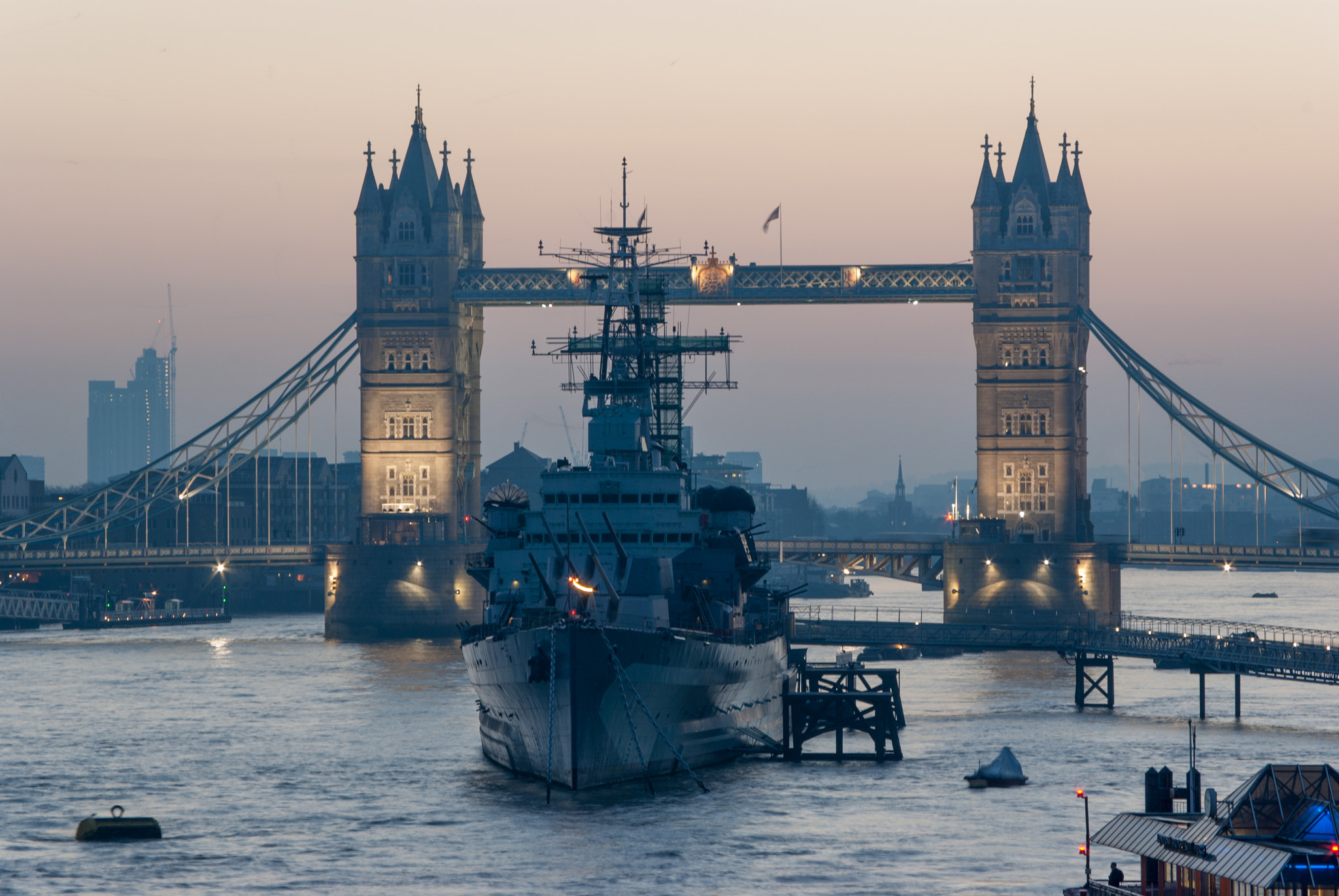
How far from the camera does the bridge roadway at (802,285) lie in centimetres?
11862

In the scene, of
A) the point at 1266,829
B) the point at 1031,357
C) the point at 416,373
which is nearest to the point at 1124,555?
the point at 1031,357

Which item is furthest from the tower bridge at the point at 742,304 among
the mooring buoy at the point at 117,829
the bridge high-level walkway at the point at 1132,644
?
the mooring buoy at the point at 117,829

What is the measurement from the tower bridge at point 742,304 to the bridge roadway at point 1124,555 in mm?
334

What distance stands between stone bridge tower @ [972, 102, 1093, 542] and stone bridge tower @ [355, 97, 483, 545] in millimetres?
31379

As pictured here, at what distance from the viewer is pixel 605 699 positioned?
165 feet

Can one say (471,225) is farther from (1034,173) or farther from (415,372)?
(1034,173)

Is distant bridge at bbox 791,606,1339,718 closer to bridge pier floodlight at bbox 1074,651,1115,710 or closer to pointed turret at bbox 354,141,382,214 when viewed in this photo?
bridge pier floodlight at bbox 1074,651,1115,710

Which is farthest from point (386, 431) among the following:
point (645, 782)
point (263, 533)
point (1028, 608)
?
point (645, 782)

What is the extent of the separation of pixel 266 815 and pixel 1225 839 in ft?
92.6

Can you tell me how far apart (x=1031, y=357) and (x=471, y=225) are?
36.3 meters

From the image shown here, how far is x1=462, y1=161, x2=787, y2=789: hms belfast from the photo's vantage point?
5062 centimetres

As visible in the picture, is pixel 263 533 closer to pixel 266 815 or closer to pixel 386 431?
pixel 386 431

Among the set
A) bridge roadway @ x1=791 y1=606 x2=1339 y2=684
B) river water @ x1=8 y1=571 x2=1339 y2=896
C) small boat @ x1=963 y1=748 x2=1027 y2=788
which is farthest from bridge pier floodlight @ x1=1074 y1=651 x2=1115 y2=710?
small boat @ x1=963 y1=748 x2=1027 y2=788

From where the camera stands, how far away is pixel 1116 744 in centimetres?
6531
